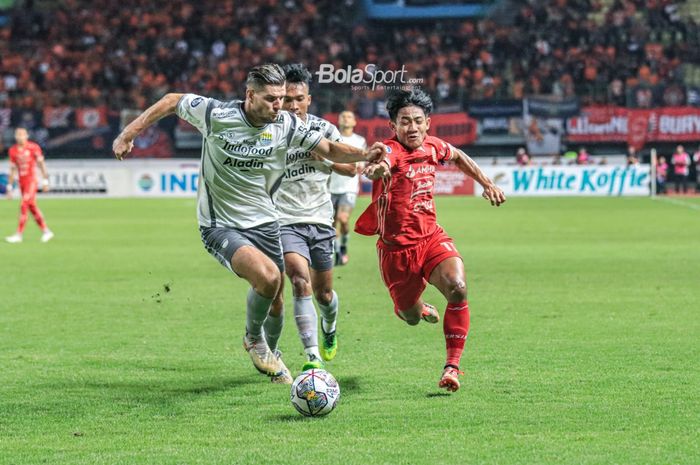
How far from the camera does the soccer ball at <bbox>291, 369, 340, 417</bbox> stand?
662 centimetres

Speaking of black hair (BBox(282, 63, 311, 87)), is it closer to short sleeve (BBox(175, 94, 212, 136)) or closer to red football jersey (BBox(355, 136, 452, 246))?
red football jersey (BBox(355, 136, 452, 246))

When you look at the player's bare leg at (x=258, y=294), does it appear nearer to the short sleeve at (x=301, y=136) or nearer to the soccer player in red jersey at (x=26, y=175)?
the short sleeve at (x=301, y=136)

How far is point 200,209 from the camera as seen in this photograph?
784 centimetres

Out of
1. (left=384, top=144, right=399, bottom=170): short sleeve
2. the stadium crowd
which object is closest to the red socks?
(left=384, top=144, right=399, bottom=170): short sleeve

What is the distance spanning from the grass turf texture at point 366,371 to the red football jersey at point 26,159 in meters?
4.66

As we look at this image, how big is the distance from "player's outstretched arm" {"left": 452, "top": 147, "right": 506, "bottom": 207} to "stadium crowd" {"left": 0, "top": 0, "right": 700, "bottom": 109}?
105ft

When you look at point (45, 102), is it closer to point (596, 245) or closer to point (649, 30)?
point (649, 30)

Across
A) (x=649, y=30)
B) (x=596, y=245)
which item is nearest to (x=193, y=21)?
(x=649, y=30)

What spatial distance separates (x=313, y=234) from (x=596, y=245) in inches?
497

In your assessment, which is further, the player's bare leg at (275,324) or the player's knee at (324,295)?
the player's knee at (324,295)

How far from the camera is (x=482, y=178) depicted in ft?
26.8

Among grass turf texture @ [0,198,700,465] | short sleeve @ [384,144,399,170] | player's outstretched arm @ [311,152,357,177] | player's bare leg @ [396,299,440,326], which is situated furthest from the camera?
player's bare leg @ [396,299,440,326]

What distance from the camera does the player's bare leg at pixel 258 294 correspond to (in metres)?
7.44

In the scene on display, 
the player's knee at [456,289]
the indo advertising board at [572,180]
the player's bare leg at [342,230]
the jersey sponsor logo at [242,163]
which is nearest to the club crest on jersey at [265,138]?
the jersey sponsor logo at [242,163]
